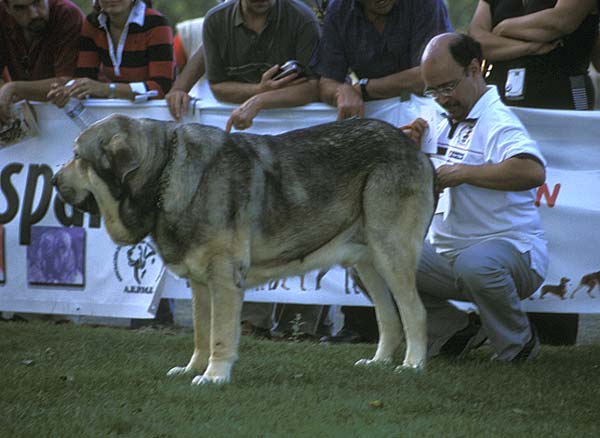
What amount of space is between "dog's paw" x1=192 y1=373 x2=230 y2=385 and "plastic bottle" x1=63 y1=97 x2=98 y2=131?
9.69 ft

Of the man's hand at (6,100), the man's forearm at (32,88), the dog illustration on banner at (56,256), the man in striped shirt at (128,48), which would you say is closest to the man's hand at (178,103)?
the man in striped shirt at (128,48)

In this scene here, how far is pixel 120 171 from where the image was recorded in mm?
5363

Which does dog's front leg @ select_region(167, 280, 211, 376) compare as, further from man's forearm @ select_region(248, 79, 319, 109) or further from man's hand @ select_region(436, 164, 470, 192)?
man's forearm @ select_region(248, 79, 319, 109)

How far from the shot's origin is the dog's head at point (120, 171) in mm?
5363

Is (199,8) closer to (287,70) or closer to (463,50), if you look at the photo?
(287,70)

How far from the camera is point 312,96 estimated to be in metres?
7.42

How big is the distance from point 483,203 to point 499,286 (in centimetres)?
50

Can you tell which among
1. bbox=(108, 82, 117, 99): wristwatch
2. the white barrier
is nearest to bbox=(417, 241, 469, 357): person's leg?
the white barrier

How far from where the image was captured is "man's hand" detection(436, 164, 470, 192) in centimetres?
592

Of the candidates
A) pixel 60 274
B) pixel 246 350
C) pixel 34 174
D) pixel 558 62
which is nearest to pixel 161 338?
pixel 246 350

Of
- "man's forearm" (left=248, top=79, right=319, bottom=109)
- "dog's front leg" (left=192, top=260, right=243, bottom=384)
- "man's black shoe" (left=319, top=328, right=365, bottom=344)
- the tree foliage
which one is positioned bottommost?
the tree foliage

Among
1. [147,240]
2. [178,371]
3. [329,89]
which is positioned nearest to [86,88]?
[147,240]

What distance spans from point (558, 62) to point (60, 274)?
3.81m

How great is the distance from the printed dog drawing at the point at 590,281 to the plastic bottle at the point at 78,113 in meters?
3.62
